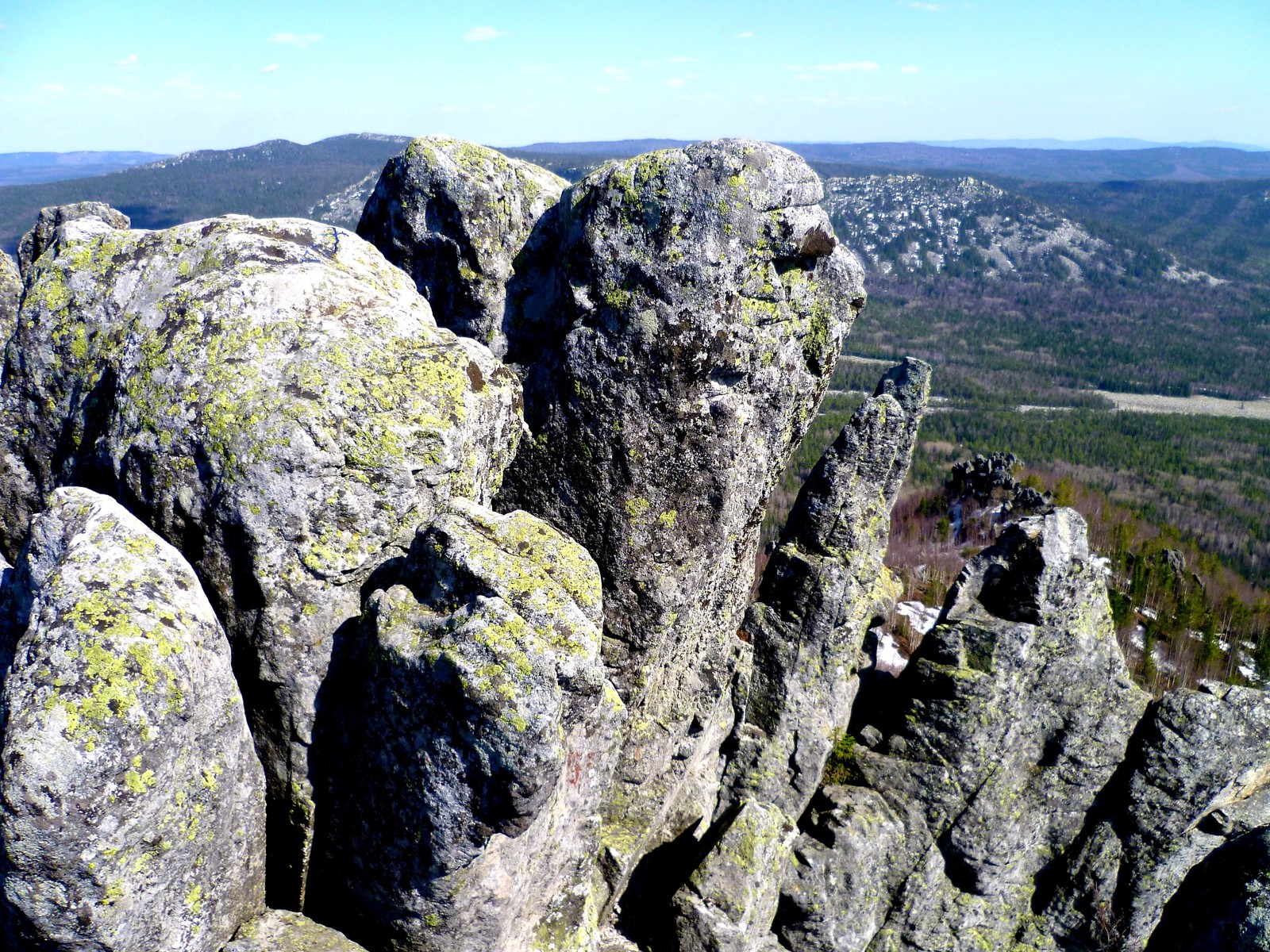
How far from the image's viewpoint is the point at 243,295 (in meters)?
9.03

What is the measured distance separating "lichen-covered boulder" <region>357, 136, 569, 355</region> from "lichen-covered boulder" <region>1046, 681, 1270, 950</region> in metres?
15.7

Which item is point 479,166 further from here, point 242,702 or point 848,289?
point 242,702

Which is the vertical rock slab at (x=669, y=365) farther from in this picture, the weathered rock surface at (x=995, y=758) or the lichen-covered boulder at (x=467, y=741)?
the weathered rock surface at (x=995, y=758)

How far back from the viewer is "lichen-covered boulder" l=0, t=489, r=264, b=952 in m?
6.57

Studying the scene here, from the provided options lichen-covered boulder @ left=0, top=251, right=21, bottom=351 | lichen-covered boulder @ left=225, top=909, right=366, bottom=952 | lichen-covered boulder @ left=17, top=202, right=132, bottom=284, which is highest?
lichen-covered boulder @ left=17, top=202, right=132, bottom=284

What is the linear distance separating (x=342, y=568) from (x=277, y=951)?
410cm

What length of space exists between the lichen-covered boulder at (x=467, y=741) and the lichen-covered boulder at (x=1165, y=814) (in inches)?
517

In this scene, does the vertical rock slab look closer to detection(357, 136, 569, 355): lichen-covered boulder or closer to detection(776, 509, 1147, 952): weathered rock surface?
detection(357, 136, 569, 355): lichen-covered boulder

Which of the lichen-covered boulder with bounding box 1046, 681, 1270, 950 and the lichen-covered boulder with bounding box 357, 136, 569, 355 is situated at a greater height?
the lichen-covered boulder with bounding box 357, 136, 569, 355

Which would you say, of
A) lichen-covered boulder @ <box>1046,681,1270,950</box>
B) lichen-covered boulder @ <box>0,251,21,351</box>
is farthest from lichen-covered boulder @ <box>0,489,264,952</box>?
lichen-covered boulder @ <box>1046,681,1270,950</box>

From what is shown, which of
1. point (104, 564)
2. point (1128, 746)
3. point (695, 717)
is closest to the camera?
point (104, 564)

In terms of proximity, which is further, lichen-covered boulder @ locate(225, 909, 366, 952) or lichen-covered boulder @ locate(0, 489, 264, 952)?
lichen-covered boulder @ locate(225, 909, 366, 952)

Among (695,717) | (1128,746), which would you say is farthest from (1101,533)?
(695,717)

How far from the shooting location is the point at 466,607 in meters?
8.17
